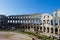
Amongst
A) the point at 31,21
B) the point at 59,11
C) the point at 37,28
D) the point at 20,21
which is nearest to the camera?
the point at 59,11

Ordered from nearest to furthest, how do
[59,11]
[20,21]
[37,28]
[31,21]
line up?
[59,11]
[37,28]
[31,21]
[20,21]

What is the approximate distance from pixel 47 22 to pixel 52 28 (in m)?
4.86

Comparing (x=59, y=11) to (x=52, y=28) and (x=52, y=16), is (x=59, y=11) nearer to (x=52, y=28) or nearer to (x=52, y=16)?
(x=52, y=16)

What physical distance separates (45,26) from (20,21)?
2458 centimetres

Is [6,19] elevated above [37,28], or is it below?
above

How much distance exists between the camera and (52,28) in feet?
203

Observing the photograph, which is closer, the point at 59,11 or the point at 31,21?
the point at 59,11

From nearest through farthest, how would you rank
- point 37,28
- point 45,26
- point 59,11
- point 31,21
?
point 59,11, point 45,26, point 37,28, point 31,21

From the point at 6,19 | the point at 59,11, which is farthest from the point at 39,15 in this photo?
the point at 6,19

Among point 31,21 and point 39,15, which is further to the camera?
point 31,21

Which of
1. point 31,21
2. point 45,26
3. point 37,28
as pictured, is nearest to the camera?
Result: point 45,26

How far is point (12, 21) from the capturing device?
286ft

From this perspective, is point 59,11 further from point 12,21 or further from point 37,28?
point 12,21

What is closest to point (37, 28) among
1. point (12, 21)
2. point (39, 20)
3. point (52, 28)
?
point (39, 20)
